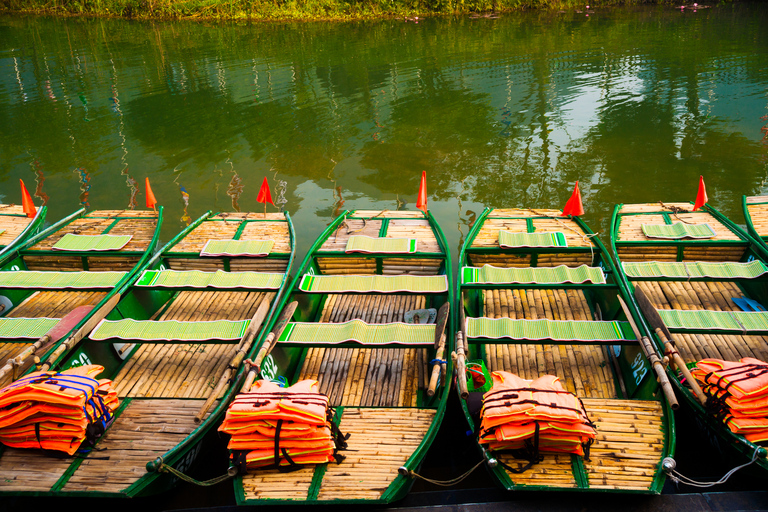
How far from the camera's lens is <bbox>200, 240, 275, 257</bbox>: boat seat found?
40.1ft

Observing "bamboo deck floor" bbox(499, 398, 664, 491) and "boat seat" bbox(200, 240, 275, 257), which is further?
"boat seat" bbox(200, 240, 275, 257)

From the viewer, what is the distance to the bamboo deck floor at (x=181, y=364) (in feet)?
30.0

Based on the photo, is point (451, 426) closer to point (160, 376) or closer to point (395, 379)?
point (395, 379)

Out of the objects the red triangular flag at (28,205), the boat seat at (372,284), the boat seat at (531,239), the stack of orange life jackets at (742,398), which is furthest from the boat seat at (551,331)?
the red triangular flag at (28,205)

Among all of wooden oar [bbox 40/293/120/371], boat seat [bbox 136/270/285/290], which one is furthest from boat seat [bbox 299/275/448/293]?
wooden oar [bbox 40/293/120/371]

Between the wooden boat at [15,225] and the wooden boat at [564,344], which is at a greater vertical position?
the wooden boat at [15,225]

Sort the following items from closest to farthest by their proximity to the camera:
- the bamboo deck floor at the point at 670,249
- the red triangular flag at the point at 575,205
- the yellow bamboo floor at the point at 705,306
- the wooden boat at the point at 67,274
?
the yellow bamboo floor at the point at 705,306, the wooden boat at the point at 67,274, the bamboo deck floor at the point at 670,249, the red triangular flag at the point at 575,205

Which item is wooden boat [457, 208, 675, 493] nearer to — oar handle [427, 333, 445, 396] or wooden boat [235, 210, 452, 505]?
oar handle [427, 333, 445, 396]

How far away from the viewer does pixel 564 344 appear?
880 cm

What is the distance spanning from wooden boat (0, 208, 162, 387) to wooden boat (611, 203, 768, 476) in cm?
1114

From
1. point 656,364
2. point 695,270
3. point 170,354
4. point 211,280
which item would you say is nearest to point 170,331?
point 170,354

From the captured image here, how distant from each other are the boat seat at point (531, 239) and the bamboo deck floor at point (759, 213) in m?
5.30

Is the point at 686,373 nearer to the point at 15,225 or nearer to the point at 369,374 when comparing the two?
the point at 369,374

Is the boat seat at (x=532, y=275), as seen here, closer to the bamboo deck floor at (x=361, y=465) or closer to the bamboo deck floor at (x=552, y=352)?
the bamboo deck floor at (x=552, y=352)
